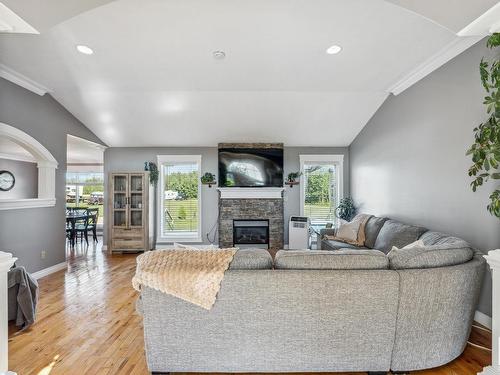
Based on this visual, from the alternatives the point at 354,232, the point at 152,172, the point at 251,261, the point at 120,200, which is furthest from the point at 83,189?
the point at 251,261

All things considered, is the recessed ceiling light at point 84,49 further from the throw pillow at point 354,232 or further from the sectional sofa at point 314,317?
the throw pillow at point 354,232

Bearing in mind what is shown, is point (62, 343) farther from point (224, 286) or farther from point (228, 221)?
point (228, 221)

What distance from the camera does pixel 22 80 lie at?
12.2 ft

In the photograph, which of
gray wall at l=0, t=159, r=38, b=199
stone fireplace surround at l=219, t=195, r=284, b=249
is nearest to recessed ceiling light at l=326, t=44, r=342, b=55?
stone fireplace surround at l=219, t=195, r=284, b=249

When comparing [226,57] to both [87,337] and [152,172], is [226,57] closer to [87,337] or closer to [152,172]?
[87,337]

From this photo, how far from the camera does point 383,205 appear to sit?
4.68 metres

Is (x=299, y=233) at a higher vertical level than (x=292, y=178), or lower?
lower

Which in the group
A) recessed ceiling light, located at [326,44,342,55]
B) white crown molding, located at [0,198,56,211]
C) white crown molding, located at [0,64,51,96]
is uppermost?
recessed ceiling light, located at [326,44,342,55]

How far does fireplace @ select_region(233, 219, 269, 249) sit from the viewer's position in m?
6.11

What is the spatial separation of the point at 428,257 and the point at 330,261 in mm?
705

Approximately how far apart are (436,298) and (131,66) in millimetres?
4023

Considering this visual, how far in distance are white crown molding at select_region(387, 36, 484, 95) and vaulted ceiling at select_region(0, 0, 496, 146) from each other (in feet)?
0.20

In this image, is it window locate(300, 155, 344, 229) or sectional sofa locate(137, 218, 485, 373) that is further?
window locate(300, 155, 344, 229)

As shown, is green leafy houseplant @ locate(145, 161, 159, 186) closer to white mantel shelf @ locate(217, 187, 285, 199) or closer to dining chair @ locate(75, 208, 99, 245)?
white mantel shelf @ locate(217, 187, 285, 199)
